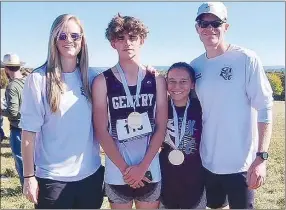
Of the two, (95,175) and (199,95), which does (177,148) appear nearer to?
(199,95)

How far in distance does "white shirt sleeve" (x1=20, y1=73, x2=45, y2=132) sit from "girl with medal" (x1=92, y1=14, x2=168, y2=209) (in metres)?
0.42

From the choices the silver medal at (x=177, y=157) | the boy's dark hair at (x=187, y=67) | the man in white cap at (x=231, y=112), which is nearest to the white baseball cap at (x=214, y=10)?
the man in white cap at (x=231, y=112)

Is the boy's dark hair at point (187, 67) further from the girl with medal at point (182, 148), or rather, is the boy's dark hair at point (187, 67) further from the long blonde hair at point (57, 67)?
the long blonde hair at point (57, 67)

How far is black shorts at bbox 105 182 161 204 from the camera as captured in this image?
3273 mm

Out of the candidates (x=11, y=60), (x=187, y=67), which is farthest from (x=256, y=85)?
(x=11, y=60)

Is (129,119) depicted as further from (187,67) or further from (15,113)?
(15,113)

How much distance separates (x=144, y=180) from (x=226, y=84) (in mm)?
988

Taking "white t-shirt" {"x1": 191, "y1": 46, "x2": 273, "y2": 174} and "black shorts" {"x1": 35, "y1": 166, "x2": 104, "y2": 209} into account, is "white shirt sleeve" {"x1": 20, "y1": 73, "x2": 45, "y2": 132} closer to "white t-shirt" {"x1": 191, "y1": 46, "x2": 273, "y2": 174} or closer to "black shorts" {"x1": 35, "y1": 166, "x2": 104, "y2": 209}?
"black shorts" {"x1": 35, "y1": 166, "x2": 104, "y2": 209}

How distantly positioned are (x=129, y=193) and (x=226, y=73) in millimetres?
1215

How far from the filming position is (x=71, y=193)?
120 inches

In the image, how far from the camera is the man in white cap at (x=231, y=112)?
3146 millimetres

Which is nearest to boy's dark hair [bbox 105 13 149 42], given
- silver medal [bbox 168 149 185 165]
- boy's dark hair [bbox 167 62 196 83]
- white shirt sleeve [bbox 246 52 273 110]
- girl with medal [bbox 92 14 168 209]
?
girl with medal [bbox 92 14 168 209]

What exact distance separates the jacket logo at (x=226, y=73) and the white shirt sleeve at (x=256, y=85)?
5.1 inches

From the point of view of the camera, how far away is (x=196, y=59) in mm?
3494
